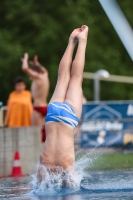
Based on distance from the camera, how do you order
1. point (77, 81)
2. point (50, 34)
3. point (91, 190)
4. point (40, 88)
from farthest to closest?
point (50, 34) → point (40, 88) → point (77, 81) → point (91, 190)

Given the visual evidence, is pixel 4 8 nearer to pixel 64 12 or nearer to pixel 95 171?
pixel 64 12

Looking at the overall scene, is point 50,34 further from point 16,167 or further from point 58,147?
point 58,147

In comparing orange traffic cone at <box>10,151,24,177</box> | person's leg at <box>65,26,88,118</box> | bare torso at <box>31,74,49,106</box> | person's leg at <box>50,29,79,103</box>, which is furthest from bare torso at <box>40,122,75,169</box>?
bare torso at <box>31,74,49,106</box>

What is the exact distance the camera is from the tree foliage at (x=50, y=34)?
27734 mm

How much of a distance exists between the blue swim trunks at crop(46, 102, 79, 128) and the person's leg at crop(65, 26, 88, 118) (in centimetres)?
10

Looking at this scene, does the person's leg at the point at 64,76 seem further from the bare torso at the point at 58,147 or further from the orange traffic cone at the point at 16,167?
the orange traffic cone at the point at 16,167

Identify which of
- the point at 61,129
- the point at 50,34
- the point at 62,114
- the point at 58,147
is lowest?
the point at 58,147

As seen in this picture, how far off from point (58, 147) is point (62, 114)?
0.37 m

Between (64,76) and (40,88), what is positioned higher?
(40,88)

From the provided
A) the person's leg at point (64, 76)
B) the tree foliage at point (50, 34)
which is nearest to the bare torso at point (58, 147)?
the person's leg at point (64, 76)

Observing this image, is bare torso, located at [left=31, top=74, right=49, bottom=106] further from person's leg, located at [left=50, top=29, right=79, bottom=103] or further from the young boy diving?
the young boy diving

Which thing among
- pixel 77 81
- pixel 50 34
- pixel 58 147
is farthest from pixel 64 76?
pixel 50 34

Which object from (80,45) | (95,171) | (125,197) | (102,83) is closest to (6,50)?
(102,83)

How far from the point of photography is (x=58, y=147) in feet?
25.5
